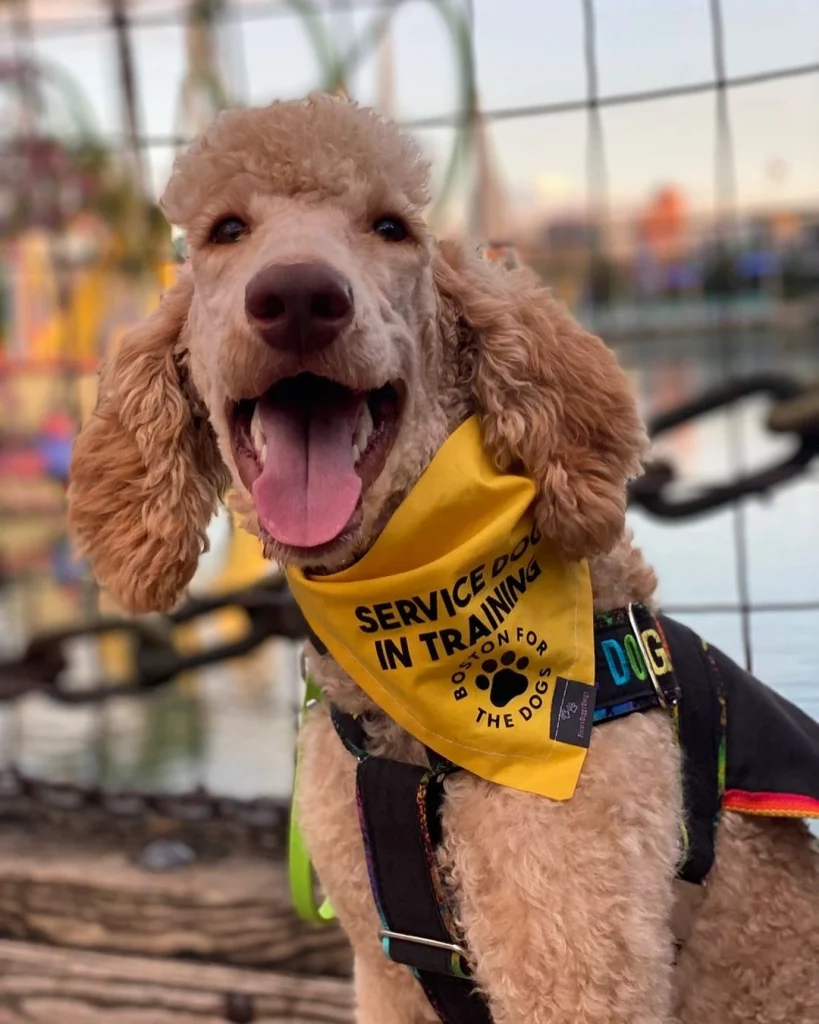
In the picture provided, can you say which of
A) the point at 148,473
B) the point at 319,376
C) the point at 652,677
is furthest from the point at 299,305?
the point at 652,677

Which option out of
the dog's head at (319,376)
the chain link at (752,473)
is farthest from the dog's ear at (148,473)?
the chain link at (752,473)

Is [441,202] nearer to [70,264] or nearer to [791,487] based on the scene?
[791,487]

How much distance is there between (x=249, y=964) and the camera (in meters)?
1.50

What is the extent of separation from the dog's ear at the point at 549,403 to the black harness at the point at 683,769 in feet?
0.38

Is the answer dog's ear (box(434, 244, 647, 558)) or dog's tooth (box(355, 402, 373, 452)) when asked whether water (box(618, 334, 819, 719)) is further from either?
dog's tooth (box(355, 402, 373, 452))

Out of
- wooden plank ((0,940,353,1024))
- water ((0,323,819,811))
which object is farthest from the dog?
wooden plank ((0,940,353,1024))

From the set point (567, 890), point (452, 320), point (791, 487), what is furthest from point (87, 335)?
point (567, 890)

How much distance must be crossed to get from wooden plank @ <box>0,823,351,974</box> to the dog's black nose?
1.03m

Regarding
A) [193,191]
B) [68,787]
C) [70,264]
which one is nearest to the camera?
[193,191]

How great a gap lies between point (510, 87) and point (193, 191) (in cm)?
93

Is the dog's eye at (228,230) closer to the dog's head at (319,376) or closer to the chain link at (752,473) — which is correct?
the dog's head at (319,376)

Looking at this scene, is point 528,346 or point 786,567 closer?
point 528,346

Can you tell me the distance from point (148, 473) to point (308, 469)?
0.20m

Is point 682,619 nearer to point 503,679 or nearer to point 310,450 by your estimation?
point 503,679
